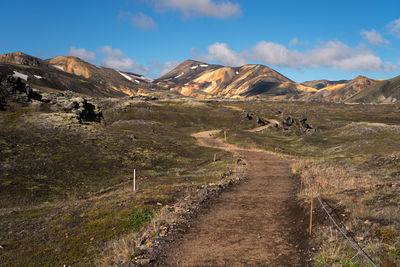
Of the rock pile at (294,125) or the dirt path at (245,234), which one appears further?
the rock pile at (294,125)

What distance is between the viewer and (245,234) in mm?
12531

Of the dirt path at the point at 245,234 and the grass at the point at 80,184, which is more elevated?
the dirt path at the point at 245,234

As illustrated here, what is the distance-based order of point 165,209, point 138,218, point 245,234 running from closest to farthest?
point 245,234 → point 138,218 → point 165,209

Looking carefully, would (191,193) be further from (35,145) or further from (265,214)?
(35,145)

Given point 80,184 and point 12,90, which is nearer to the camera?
point 80,184

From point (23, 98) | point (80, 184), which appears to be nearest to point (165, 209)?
point (80, 184)

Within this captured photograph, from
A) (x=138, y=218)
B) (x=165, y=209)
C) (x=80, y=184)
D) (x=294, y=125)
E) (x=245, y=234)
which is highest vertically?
(x=294, y=125)

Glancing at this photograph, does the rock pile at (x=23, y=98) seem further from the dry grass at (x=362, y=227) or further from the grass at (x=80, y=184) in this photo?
the dry grass at (x=362, y=227)

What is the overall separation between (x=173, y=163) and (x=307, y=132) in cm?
6089

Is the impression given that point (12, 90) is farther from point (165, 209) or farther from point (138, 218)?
point (165, 209)

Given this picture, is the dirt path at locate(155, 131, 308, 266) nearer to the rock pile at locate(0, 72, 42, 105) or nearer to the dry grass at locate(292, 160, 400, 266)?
the dry grass at locate(292, 160, 400, 266)

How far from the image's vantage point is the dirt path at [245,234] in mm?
10094

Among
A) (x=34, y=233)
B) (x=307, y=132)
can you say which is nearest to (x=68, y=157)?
(x=34, y=233)

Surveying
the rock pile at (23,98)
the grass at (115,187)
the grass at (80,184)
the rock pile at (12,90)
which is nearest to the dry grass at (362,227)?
the grass at (115,187)
